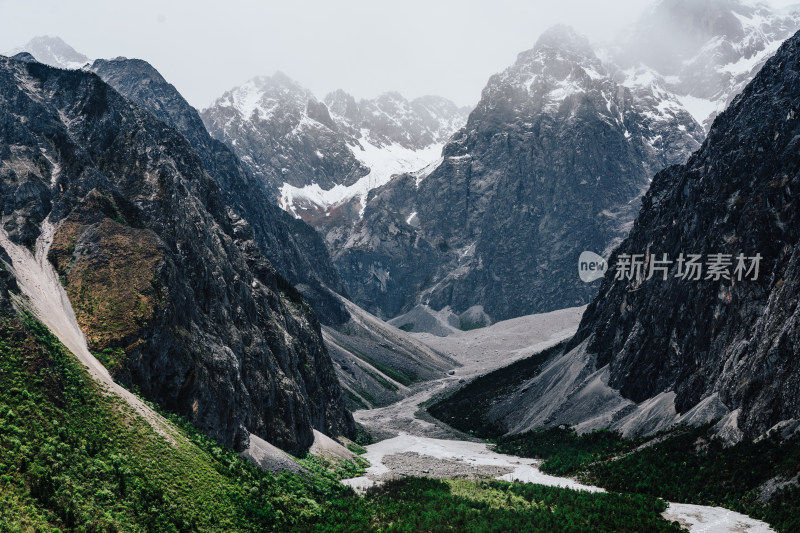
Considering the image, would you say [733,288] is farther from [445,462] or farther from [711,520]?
[445,462]

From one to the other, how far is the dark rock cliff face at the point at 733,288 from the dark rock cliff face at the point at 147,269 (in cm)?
4750

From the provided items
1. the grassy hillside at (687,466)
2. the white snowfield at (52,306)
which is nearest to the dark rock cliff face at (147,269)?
the white snowfield at (52,306)

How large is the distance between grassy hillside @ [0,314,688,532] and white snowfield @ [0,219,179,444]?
1.83 m

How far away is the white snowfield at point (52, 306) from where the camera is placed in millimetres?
37219

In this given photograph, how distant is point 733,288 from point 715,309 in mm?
4874

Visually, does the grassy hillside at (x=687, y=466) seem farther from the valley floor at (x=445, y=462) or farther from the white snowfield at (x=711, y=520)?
the valley floor at (x=445, y=462)

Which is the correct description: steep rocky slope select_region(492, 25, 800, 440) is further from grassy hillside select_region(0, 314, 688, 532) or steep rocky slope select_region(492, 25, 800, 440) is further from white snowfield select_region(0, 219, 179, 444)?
white snowfield select_region(0, 219, 179, 444)

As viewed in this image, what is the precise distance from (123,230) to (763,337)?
64.1m

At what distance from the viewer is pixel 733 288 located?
75.2m

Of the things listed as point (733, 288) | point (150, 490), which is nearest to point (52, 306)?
point (150, 490)

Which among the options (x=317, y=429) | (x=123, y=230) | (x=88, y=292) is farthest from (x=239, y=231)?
(x=88, y=292)

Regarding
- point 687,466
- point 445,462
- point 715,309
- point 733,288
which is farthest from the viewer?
point 445,462

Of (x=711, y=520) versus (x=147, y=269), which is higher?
(x=147, y=269)

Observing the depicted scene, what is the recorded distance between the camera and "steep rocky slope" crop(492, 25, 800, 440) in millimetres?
56031
